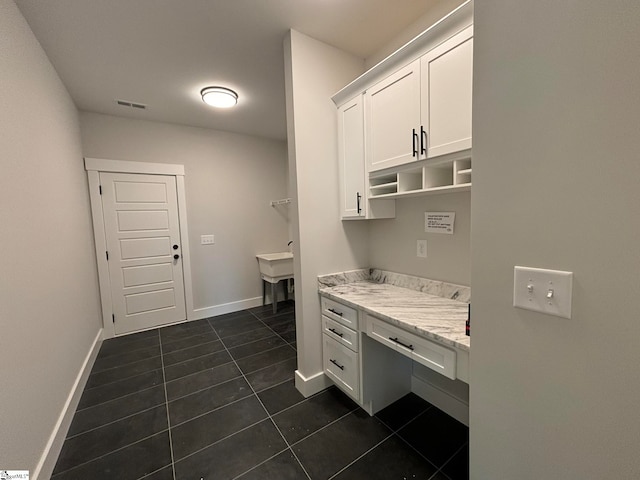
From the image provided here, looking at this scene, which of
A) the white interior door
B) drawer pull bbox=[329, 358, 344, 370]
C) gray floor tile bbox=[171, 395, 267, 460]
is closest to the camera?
gray floor tile bbox=[171, 395, 267, 460]

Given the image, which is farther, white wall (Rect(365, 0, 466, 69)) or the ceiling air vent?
the ceiling air vent

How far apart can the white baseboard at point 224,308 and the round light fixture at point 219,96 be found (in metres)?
2.77

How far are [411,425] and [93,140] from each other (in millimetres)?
4325

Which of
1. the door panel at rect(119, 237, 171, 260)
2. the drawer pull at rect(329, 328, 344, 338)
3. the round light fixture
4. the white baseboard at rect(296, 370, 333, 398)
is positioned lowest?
the white baseboard at rect(296, 370, 333, 398)

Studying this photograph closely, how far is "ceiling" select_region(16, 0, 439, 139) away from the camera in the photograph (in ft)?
5.43

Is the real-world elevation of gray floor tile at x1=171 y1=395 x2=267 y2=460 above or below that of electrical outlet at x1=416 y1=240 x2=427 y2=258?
below

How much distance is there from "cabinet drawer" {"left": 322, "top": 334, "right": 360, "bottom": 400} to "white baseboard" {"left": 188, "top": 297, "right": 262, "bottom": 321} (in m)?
2.35

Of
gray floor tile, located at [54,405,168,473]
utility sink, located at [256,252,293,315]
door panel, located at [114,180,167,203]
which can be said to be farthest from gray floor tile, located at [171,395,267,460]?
door panel, located at [114,180,167,203]

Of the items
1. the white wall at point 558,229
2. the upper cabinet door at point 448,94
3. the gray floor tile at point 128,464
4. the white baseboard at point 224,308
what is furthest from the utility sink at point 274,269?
the white wall at point 558,229

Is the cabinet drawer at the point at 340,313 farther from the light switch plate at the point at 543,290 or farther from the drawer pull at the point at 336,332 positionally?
the light switch plate at the point at 543,290

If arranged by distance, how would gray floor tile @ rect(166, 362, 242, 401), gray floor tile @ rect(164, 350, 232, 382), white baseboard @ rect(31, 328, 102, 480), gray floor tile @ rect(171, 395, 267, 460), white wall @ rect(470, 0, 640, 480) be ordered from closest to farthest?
white wall @ rect(470, 0, 640, 480), white baseboard @ rect(31, 328, 102, 480), gray floor tile @ rect(171, 395, 267, 460), gray floor tile @ rect(166, 362, 242, 401), gray floor tile @ rect(164, 350, 232, 382)

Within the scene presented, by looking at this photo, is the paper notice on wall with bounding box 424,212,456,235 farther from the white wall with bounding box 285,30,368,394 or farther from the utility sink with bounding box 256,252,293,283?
the utility sink with bounding box 256,252,293,283

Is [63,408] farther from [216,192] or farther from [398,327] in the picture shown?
[216,192]

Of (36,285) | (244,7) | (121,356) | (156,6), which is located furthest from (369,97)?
(121,356)
